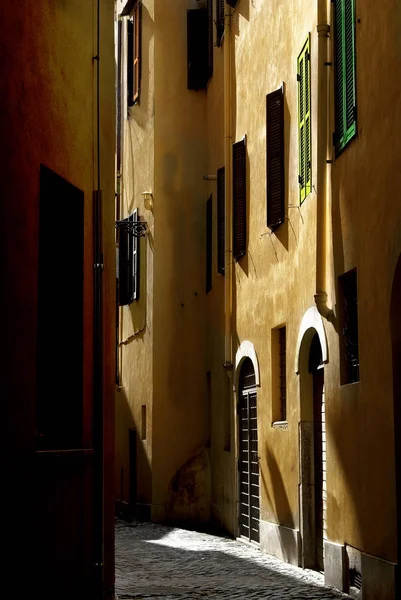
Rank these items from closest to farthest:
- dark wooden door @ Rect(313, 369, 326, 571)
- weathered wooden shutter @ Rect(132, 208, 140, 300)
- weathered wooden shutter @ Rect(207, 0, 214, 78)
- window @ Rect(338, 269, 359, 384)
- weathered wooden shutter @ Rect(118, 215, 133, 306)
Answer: window @ Rect(338, 269, 359, 384) → dark wooden door @ Rect(313, 369, 326, 571) → weathered wooden shutter @ Rect(207, 0, 214, 78) → weathered wooden shutter @ Rect(132, 208, 140, 300) → weathered wooden shutter @ Rect(118, 215, 133, 306)

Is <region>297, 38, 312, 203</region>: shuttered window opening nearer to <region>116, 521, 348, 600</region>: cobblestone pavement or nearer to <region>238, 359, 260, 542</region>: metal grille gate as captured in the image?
<region>238, 359, 260, 542</region>: metal grille gate

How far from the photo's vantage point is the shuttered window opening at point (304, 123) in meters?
13.1

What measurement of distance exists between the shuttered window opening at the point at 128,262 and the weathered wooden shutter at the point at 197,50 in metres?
2.67

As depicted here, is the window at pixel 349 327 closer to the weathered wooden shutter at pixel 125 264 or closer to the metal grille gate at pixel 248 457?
the metal grille gate at pixel 248 457

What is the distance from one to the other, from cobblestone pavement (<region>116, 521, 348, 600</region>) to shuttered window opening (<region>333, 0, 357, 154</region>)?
4.22 meters

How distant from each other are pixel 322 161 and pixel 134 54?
39.0 ft

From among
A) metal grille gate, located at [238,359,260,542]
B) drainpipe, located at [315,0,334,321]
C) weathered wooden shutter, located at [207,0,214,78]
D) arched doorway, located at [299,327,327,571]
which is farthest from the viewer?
weathered wooden shutter, located at [207,0,214,78]

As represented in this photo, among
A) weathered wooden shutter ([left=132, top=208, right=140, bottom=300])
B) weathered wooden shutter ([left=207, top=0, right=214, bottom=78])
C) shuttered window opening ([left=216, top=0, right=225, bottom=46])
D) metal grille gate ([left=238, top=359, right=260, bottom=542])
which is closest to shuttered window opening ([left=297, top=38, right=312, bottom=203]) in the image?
metal grille gate ([left=238, top=359, right=260, bottom=542])

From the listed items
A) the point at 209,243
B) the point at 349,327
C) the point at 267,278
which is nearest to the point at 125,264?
the point at 209,243

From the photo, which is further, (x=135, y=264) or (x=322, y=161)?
(x=135, y=264)

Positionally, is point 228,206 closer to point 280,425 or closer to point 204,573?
point 280,425

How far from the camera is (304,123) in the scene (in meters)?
13.4

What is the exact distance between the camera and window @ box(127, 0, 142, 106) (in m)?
22.7

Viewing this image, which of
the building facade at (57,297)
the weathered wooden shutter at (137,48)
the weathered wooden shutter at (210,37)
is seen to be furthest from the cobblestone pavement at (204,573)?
the weathered wooden shutter at (137,48)
